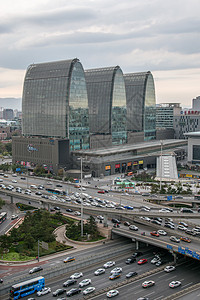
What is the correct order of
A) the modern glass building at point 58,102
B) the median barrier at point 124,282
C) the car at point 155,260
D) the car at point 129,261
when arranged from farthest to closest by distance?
the modern glass building at point 58,102
the car at point 129,261
the car at point 155,260
the median barrier at point 124,282

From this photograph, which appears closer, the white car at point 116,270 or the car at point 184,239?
the white car at point 116,270

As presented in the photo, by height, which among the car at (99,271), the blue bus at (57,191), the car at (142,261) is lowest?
the car at (99,271)

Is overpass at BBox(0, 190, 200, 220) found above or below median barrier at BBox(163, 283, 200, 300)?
above

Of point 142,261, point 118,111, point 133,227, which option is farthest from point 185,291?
point 118,111

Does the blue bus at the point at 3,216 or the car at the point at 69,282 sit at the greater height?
the blue bus at the point at 3,216

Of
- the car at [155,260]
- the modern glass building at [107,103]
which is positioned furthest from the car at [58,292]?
the modern glass building at [107,103]

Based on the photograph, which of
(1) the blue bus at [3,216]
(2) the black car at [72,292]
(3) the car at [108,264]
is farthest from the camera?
(1) the blue bus at [3,216]

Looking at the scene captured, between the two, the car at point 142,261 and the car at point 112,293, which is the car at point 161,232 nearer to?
the car at point 142,261

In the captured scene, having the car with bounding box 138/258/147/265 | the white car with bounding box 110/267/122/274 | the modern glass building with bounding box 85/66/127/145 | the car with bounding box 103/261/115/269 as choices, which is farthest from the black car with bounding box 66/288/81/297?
the modern glass building with bounding box 85/66/127/145

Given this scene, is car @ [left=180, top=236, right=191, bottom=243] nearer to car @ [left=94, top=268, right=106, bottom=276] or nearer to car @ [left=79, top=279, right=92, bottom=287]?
car @ [left=94, top=268, right=106, bottom=276]
